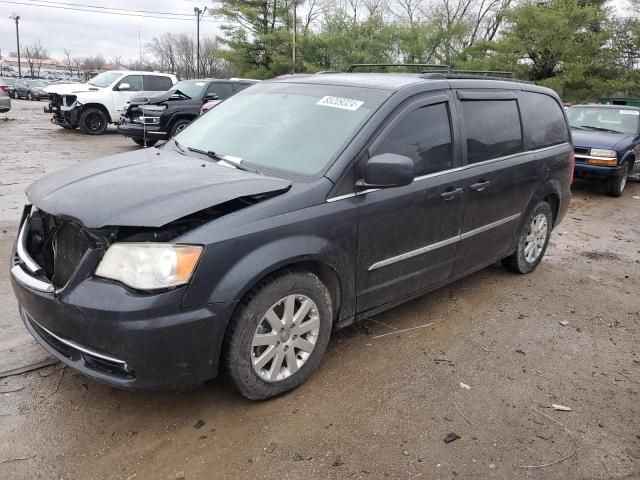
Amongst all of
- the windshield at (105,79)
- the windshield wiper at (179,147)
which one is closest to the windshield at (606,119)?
the windshield wiper at (179,147)

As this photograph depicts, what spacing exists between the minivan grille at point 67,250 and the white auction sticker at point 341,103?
5.68 ft

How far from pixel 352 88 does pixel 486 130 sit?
121 centimetres

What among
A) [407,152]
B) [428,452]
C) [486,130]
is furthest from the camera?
[486,130]

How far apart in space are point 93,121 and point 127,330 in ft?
48.4

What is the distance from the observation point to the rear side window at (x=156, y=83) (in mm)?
15703

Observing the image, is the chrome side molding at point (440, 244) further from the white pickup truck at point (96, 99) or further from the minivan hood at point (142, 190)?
the white pickup truck at point (96, 99)

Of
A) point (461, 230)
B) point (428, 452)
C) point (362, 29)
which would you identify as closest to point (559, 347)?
point (461, 230)

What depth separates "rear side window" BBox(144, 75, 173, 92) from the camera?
51.5 ft

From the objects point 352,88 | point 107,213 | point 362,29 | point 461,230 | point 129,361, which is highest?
point 362,29

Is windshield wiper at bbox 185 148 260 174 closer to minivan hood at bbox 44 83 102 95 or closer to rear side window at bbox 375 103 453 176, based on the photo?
rear side window at bbox 375 103 453 176

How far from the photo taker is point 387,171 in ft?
9.84

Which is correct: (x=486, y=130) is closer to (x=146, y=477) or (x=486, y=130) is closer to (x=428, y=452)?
(x=428, y=452)

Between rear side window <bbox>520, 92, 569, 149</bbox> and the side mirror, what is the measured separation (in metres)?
2.14

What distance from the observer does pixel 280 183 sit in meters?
2.94
